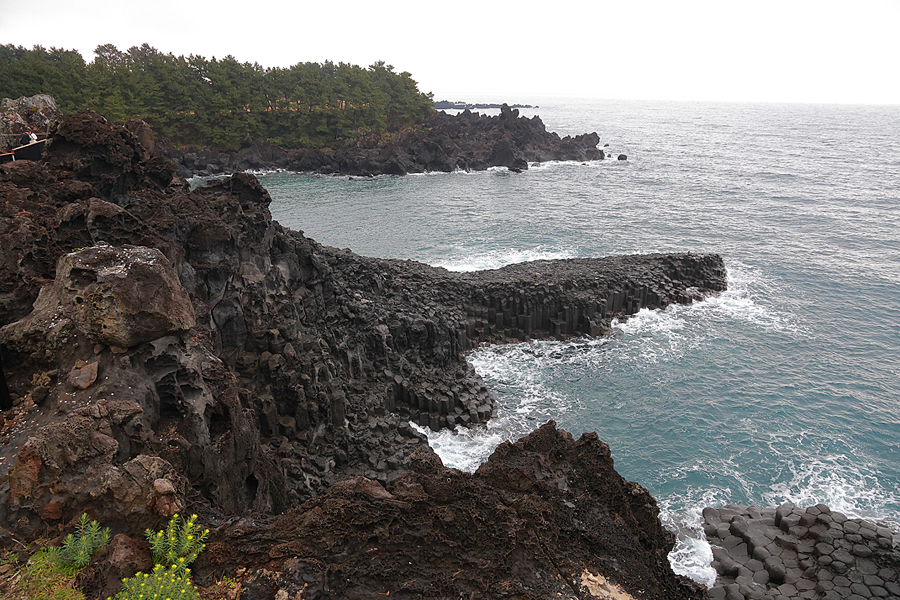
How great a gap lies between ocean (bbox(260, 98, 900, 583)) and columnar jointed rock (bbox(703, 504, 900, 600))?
39.3 inches

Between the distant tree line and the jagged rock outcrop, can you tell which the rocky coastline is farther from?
the distant tree line

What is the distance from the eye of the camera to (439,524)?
9.39 metres

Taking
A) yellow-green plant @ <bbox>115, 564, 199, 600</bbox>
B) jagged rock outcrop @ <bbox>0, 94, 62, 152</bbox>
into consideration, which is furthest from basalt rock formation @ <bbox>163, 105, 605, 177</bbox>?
yellow-green plant @ <bbox>115, 564, 199, 600</bbox>

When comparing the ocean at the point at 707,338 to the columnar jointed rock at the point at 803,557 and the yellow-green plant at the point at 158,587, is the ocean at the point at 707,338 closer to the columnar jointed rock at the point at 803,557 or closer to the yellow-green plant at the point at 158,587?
the columnar jointed rock at the point at 803,557

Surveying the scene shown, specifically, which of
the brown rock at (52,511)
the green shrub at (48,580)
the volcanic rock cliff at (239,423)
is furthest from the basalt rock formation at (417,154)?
the green shrub at (48,580)

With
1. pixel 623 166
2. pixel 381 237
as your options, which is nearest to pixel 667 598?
pixel 381 237

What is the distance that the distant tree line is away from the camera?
3100 inches

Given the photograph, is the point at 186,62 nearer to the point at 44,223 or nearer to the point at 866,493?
the point at 44,223

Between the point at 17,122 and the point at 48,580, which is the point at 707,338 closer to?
the point at 48,580

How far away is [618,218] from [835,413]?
3739 centimetres

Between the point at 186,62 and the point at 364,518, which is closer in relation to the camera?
the point at 364,518

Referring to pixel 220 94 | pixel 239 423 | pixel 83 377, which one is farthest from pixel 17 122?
pixel 220 94

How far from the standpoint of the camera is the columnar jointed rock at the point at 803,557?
15.0 m

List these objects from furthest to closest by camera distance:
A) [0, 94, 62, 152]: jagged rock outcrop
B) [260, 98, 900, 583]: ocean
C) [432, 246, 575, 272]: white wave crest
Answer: [432, 246, 575, 272]: white wave crest, [0, 94, 62, 152]: jagged rock outcrop, [260, 98, 900, 583]: ocean
